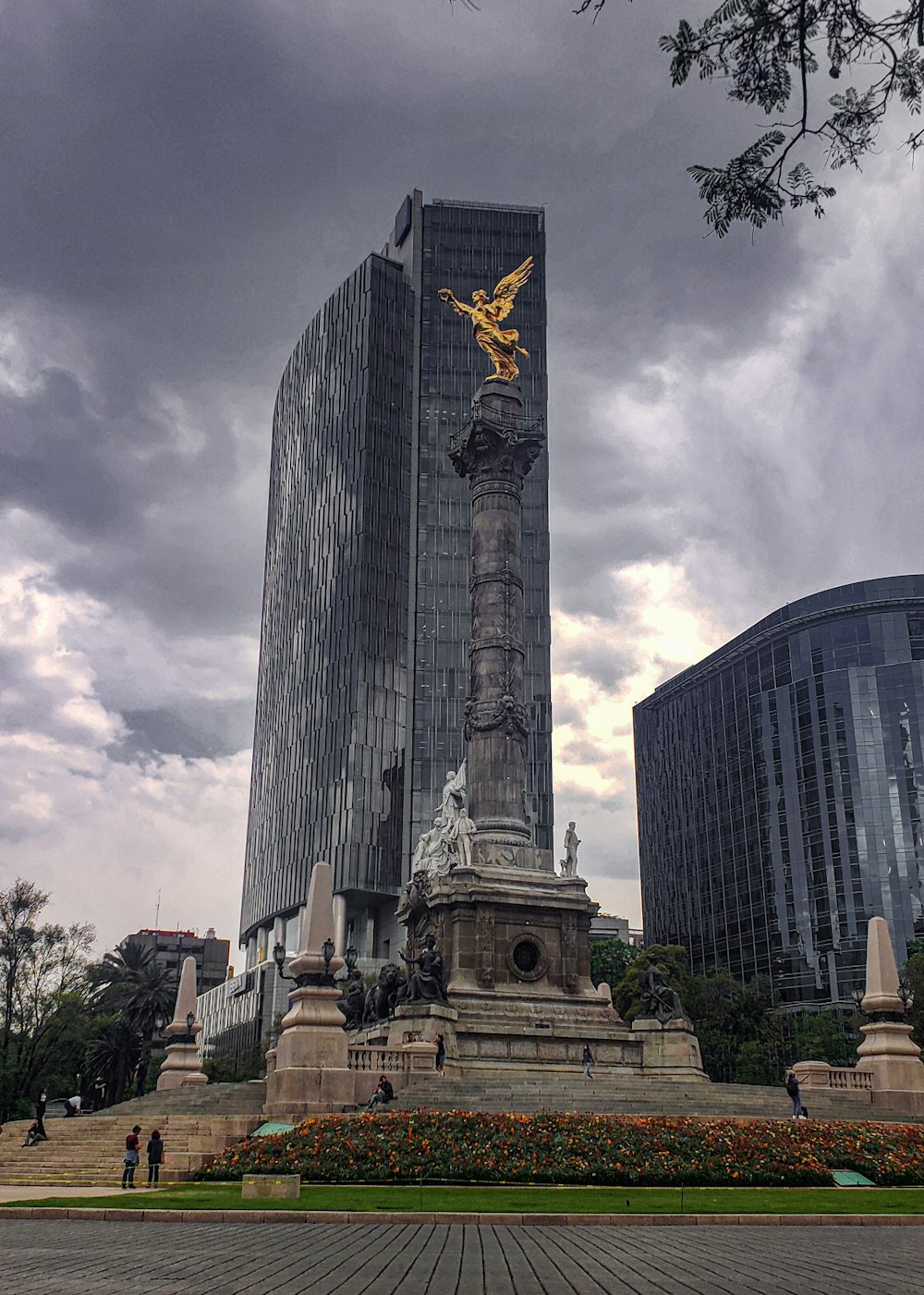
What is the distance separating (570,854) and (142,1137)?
1950 cm

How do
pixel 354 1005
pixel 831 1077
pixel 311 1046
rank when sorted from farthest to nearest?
pixel 354 1005 → pixel 831 1077 → pixel 311 1046

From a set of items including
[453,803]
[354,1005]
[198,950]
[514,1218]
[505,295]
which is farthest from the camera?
[198,950]

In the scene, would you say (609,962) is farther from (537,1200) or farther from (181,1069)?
(537,1200)

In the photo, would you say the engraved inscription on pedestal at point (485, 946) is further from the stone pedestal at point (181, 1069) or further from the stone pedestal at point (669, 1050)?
the stone pedestal at point (181, 1069)

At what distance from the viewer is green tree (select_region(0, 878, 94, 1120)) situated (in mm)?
54938

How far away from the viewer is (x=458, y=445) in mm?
48656

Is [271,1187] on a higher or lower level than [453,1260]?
lower

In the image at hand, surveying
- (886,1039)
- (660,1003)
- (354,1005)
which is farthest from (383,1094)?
(886,1039)

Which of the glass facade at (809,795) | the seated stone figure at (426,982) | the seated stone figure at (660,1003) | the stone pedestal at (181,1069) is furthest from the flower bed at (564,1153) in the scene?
the glass facade at (809,795)

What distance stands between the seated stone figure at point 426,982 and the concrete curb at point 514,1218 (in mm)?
19673

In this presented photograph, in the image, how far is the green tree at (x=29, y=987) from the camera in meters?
54.9

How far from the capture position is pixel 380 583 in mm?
95938

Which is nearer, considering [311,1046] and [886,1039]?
[311,1046]

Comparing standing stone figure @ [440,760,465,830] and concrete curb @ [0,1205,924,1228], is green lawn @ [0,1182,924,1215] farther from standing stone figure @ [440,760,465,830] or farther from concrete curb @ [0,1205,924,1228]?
standing stone figure @ [440,760,465,830]
